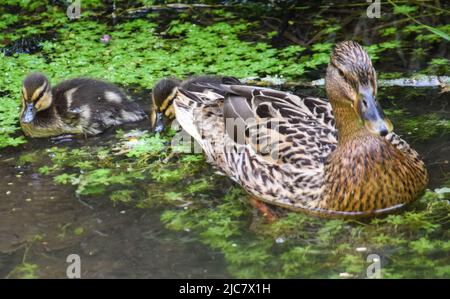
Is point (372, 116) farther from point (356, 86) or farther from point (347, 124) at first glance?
point (347, 124)

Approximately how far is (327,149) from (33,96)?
190 centimetres

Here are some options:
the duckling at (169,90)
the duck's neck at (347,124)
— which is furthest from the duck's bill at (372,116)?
the duckling at (169,90)

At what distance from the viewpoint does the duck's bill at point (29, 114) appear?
17.4ft

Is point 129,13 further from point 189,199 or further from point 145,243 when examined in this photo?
point 145,243

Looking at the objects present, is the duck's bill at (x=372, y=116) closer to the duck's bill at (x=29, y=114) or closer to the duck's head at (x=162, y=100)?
the duck's head at (x=162, y=100)

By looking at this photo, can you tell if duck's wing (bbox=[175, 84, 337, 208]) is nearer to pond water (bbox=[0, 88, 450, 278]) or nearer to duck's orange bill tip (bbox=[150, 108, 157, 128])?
pond water (bbox=[0, 88, 450, 278])

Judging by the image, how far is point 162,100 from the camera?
5336mm

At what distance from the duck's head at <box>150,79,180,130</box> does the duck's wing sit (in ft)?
1.47

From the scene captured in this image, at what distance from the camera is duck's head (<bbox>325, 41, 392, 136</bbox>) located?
156 inches

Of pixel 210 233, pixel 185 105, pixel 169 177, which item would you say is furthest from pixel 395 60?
pixel 210 233

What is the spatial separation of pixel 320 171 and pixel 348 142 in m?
0.20

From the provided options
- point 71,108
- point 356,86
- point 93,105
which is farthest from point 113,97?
point 356,86

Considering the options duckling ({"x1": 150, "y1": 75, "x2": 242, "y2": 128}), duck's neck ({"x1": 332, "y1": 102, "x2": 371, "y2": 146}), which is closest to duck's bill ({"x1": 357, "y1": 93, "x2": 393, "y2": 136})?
duck's neck ({"x1": 332, "y1": 102, "x2": 371, "y2": 146})

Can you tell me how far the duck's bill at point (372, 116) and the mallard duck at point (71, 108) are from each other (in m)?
1.89
